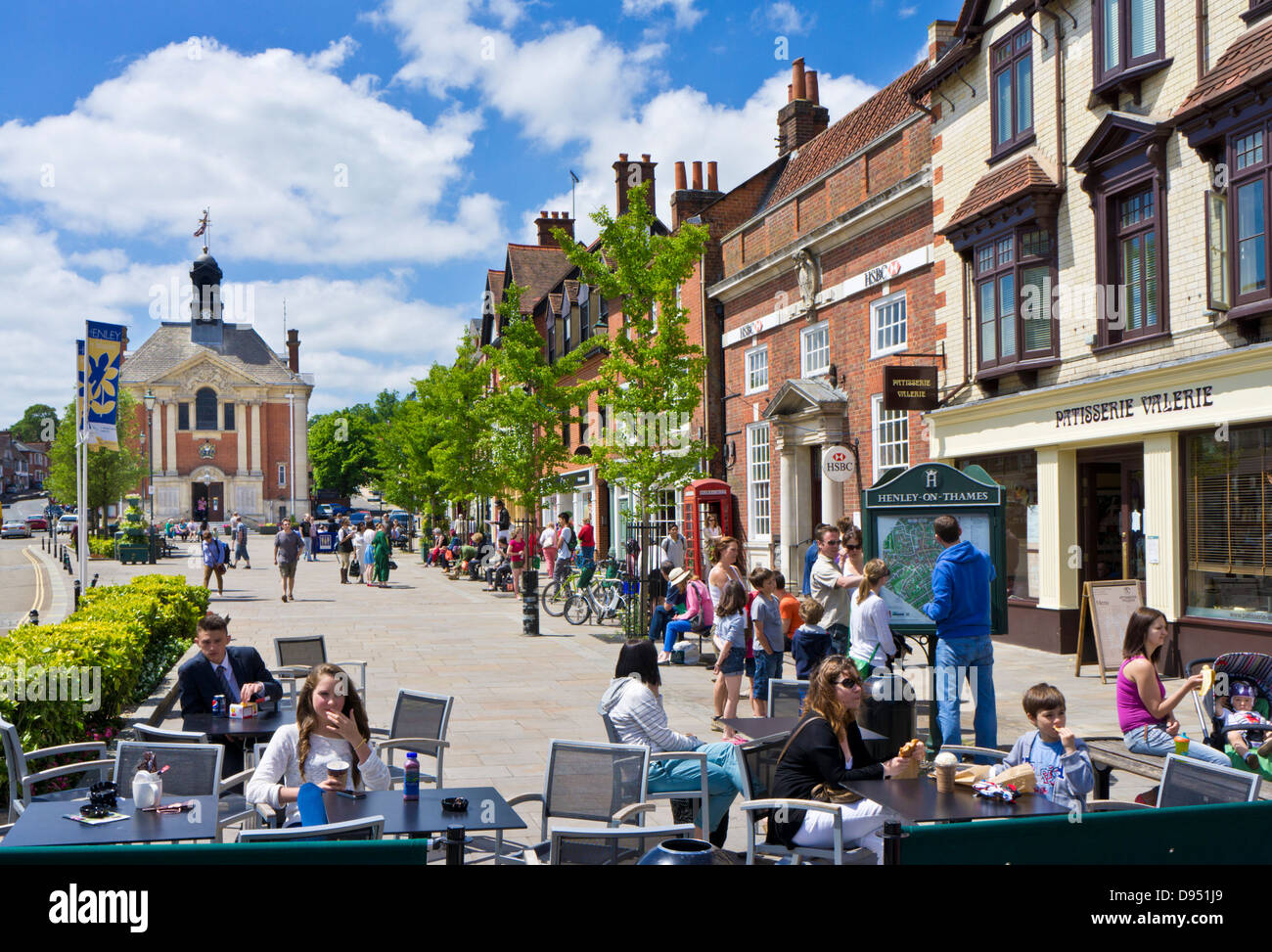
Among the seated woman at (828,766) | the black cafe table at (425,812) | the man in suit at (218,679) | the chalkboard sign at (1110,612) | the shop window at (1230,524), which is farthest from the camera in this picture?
the chalkboard sign at (1110,612)

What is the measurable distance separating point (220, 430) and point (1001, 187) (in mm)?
86084

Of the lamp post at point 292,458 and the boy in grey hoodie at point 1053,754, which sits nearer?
the boy in grey hoodie at point 1053,754

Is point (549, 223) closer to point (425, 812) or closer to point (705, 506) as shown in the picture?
point (705, 506)

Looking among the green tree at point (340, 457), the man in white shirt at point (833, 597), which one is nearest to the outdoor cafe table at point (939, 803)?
the man in white shirt at point (833, 597)

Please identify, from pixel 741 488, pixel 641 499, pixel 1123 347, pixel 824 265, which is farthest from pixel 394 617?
pixel 1123 347

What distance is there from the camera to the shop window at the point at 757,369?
24.6 metres

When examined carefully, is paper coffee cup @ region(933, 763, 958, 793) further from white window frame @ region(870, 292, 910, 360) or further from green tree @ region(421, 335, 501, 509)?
green tree @ region(421, 335, 501, 509)

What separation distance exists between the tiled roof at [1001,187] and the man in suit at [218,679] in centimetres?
1208

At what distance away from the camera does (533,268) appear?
46750mm

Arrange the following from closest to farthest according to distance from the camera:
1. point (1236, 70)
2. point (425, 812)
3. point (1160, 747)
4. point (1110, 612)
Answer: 1. point (425, 812)
2. point (1160, 747)
3. point (1236, 70)
4. point (1110, 612)

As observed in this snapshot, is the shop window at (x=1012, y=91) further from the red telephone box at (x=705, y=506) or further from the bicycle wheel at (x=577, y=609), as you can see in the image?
the bicycle wheel at (x=577, y=609)

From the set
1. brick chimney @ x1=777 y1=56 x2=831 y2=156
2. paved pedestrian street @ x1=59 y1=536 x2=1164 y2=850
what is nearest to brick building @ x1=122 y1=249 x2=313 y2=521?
paved pedestrian street @ x1=59 y1=536 x2=1164 y2=850

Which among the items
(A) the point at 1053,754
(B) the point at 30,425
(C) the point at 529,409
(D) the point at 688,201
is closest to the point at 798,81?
(D) the point at 688,201

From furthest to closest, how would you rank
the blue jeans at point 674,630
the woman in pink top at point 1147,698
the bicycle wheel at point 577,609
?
1. the bicycle wheel at point 577,609
2. the blue jeans at point 674,630
3. the woman in pink top at point 1147,698
